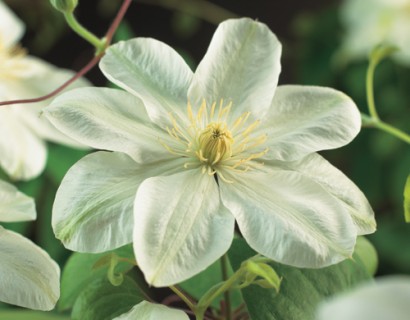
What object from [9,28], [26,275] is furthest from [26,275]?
[9,28]

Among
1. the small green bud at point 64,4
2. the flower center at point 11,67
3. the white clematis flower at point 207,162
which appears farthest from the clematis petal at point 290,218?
the flower center at point 11,67

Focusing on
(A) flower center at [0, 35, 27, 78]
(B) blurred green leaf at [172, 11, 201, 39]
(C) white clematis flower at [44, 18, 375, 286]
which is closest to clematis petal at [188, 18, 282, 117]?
(C) white clematis flower at [44, 18, 375, 286]

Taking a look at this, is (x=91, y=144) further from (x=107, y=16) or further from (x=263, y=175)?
(x=107, y=16)

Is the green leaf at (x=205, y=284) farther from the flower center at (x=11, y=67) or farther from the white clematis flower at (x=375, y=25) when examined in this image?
the white clematis flower at (x=375, y=25)

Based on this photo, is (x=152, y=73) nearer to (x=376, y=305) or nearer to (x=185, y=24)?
(x=376, y=305)

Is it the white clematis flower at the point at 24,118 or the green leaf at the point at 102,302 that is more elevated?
the green leaf at the point at 102,302

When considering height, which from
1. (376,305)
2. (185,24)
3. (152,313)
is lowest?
(185,24)

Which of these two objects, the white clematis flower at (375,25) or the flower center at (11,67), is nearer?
the flower center at (11,67)
